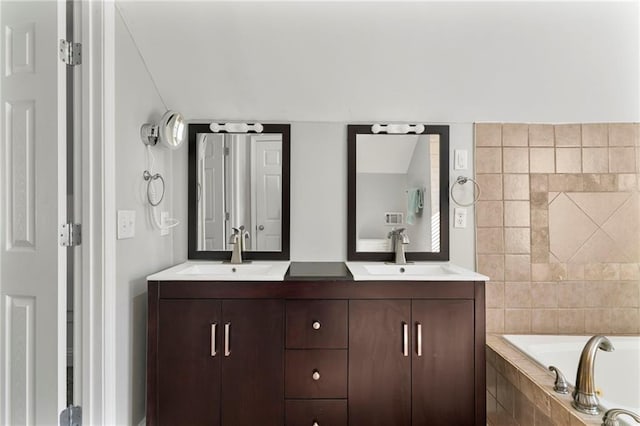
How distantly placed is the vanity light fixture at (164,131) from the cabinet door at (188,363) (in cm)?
83

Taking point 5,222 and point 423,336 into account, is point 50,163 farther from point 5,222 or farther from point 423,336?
point 423,336

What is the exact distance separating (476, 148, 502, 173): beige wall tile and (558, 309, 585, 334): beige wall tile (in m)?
0.95

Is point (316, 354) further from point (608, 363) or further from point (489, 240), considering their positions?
point (608, 363)

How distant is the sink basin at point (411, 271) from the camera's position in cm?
157

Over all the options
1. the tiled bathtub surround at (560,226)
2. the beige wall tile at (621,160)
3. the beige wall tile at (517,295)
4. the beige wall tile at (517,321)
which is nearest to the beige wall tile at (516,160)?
the tiled bathtub surround at (560,226)

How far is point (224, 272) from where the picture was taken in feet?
6.20

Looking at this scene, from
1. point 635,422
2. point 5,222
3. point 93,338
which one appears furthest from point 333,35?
point 635,422

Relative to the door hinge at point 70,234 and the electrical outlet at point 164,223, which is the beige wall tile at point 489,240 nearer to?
the electrical outlet at point 164,223

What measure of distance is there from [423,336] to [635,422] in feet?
2.39

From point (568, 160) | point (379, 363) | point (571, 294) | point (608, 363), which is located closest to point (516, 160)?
point (568, 160)

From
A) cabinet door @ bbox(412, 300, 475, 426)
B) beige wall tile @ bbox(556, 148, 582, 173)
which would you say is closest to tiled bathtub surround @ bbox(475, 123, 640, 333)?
beige wall tile @ bbox(556, 148, 582, 173)

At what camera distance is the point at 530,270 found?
2045 mm

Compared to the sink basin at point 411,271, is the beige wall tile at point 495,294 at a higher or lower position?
lower

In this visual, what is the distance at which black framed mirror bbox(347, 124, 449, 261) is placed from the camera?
2076 mm
